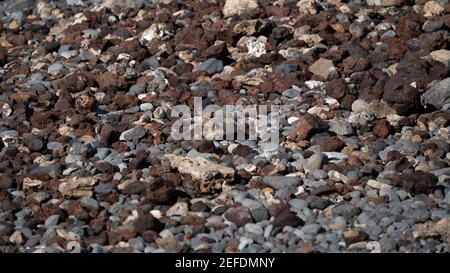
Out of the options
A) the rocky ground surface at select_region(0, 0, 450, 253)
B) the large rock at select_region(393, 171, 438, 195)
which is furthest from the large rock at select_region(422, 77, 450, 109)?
the large rock at select_region(393, 171, 438, 195)

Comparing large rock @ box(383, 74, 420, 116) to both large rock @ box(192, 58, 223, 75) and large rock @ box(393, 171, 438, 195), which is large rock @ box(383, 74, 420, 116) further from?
large rock @ box(192, 58, 223, 75)

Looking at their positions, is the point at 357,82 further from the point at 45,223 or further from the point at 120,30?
the point at 45,223

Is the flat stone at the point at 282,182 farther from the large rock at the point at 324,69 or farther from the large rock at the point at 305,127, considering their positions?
the large rock at the point at 324,69

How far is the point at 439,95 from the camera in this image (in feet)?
20.2

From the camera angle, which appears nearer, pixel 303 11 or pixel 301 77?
pixel 301 77

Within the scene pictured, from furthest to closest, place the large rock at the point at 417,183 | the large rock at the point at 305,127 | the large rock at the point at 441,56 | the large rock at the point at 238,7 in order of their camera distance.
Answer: the large rock at the point at 238,7, the large rock at the point at 441,56, the large rock at the point at 305,127, the large rock at the point at 417,183

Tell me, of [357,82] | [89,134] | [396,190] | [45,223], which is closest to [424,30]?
[357,82]

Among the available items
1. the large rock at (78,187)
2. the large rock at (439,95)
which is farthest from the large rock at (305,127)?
the large rock at (78,187)

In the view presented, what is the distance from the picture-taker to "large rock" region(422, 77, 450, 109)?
6133mm

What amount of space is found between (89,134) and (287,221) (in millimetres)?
1711

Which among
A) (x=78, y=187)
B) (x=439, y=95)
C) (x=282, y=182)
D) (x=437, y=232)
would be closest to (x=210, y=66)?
(x=439, y=95)

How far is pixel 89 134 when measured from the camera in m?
5.89

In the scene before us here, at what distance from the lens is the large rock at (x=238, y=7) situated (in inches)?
295

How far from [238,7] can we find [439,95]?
2073mm
